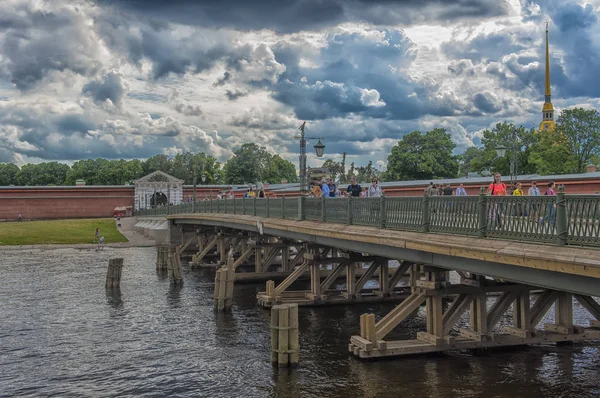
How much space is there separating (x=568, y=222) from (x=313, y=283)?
15.1m

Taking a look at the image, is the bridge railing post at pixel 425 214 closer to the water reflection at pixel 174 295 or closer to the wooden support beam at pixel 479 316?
the wooden support beam at pixel 479 316

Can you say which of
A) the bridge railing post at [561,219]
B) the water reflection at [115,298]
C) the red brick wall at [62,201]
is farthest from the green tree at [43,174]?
the bridge railing post at [561,219]

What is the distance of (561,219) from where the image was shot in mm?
9938

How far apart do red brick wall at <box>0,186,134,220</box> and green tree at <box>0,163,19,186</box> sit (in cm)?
6768

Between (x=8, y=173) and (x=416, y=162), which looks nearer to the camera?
(x=416, y=162)

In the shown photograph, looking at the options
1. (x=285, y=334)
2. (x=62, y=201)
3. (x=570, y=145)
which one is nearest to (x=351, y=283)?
(x=285, y=334)

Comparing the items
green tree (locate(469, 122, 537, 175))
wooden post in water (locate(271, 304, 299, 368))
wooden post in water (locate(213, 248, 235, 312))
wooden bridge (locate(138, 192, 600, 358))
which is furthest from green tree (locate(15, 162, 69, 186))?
wooden post in water (locate(271, 304, 299, 368))

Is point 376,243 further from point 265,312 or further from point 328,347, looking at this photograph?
point 265,312

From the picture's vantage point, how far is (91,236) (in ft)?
204

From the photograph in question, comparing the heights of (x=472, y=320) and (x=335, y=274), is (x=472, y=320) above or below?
below

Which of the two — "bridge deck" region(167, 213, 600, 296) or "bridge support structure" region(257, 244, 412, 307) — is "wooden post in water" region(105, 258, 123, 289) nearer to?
"bridge support structure" region(257, 244, 412, 307)

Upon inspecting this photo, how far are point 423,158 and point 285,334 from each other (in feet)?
234

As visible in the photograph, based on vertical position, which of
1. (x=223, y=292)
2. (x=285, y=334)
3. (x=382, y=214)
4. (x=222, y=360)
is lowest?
(x=222, y=360)

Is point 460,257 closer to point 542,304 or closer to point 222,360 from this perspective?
point 542,304
